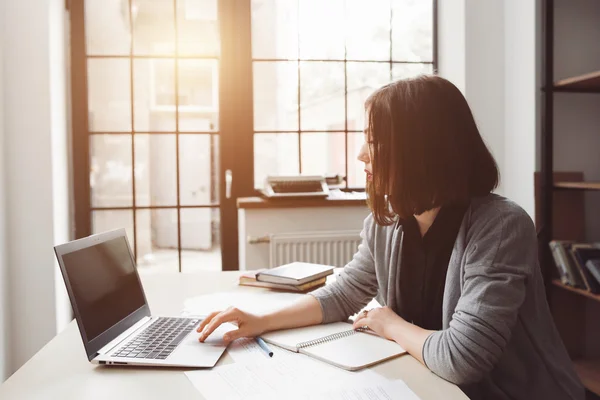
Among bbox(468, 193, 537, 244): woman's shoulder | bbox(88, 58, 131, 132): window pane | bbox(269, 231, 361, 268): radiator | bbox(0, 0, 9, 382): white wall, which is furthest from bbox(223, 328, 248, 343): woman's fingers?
bbox(88, 58, 131, 132): window pane

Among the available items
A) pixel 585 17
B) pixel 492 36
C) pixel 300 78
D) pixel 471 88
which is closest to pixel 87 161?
pixel 300 78

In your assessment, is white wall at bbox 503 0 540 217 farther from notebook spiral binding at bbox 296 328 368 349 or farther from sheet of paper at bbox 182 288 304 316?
notebook spiral binding at bbox 296 328 368 349

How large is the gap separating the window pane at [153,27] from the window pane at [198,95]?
0.14m

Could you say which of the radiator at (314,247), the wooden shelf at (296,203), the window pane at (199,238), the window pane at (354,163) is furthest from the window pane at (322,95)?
the window pane at (199,238)

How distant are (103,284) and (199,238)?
6.15ft

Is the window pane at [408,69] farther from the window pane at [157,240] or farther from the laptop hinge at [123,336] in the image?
the laptop hinge at [123,336]

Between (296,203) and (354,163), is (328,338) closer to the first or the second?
(296,203)

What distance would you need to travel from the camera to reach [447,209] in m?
1.22

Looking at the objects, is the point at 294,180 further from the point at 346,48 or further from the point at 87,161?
the point at 87,161

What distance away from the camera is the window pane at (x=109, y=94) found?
2906 mm

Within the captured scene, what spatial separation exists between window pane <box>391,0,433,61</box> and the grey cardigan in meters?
2.15

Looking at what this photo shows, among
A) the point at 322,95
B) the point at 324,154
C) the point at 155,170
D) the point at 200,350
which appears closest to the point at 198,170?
the point at 155,170

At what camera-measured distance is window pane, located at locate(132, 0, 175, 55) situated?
2914 millimetres

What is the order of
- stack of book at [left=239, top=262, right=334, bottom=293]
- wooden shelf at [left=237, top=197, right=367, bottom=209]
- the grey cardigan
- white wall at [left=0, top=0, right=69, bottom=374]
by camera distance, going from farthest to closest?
1. wooden shelf at [left=237, top=197, right=367, bottom=209]
2. white wall at [left=0, top=0, right=69, bottom=374]
3. stack of book at [left=239, top=262, right=334, bottom=293]
4. the grey cardigan
